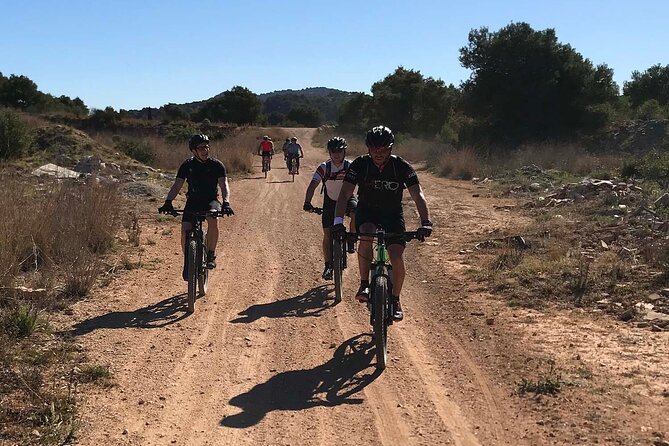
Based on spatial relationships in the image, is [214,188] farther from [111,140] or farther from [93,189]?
[111,140]

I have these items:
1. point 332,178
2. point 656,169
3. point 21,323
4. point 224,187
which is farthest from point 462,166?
point 21,323

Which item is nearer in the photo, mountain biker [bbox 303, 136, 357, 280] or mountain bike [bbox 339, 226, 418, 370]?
mountain bike [bbox 339, 226, 418, 370]

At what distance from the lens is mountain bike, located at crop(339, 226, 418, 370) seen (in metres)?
5.53

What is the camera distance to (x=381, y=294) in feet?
18.1

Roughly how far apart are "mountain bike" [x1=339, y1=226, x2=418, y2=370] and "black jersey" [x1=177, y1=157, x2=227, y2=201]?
283cm

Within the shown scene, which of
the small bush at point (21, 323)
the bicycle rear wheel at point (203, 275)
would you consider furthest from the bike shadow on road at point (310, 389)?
the bicycle rear wheel at point (203, 275)

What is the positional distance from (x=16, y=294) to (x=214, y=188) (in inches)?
102

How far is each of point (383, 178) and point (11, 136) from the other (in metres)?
18.8

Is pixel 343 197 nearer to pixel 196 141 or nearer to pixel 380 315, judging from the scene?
pixel 380 315

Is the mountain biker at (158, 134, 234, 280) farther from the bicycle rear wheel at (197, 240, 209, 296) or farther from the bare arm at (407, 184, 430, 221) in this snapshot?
the bare arm at (407, 184, 430, 221)

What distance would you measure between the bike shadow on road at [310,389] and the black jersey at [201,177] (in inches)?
115

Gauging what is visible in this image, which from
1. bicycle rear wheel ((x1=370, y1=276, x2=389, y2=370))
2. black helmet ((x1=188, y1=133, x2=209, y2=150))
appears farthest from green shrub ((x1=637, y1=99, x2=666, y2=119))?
bicycle rear wheel ((x1=370, y1=276, x2=389, y2=370))

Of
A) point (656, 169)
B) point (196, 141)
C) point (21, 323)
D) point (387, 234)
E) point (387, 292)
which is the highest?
point (196, 141)

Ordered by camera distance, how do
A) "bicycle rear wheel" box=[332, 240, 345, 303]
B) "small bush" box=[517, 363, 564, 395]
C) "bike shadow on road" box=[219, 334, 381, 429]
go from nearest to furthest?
"bike shadow on road" box=[219, 334, 381, 429] < "small bush" box=[517, 363, 564, 395] < "bicycle rear wheel" box=[332, 240, 345, 303]
